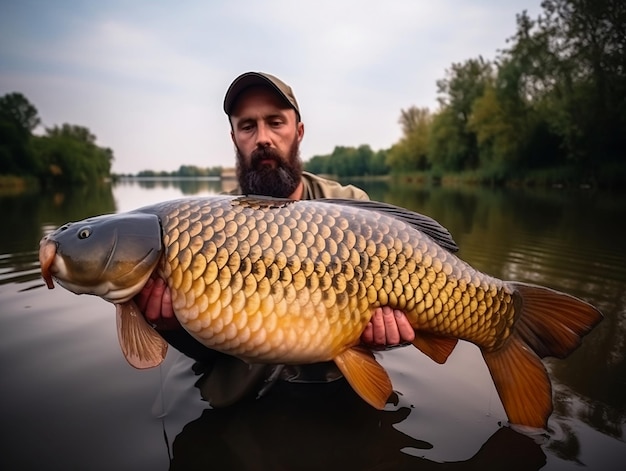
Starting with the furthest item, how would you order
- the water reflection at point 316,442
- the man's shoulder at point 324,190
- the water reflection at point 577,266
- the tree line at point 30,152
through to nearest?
the tree line at point 30,152 < the man's shoulder at point 324,190 < the water reflection at point 577,266 < the water reflection at point 316,442

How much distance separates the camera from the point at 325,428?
1.71 meters

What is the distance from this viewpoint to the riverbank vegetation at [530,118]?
661 inches

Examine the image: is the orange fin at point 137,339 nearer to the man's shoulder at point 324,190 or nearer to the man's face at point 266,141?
the man's face at point 266,141

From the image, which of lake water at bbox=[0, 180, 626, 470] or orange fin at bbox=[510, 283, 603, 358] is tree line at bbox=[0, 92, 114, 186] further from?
orange fin at bbox=[510, 283, 603, 358]

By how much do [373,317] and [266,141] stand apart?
1319 millimetres

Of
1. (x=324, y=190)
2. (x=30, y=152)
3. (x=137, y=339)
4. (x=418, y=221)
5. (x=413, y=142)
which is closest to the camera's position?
(x=137, y=339)

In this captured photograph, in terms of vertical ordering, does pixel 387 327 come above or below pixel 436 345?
above

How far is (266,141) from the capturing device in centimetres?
235

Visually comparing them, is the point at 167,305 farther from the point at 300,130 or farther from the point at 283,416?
the point at 300,130

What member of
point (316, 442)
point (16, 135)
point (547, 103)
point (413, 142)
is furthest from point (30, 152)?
point (316, 442)

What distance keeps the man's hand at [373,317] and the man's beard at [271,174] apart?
1.07 meters

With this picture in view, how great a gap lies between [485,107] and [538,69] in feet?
16.2

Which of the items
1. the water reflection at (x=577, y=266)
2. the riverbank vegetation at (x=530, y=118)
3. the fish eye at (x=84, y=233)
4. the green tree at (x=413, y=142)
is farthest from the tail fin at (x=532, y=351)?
the green tree at (x=413, y=142)

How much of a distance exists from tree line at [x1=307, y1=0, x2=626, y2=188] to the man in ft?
58.6
